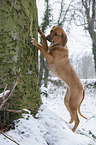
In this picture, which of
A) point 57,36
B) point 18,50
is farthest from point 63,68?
point 18,50

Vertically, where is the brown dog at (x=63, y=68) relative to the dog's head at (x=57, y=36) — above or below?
below

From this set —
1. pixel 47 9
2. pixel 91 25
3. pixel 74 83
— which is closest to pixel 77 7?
pixel 91 25

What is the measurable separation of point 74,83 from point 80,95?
28 cm

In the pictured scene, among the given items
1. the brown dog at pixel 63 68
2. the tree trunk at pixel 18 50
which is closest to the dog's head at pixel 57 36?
the brown dog at pixel 63 68

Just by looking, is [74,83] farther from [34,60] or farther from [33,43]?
[33,43]

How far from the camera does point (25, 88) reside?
188cm

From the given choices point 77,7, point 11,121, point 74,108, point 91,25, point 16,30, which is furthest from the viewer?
point 77,7

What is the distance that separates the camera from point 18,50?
70.4 inches

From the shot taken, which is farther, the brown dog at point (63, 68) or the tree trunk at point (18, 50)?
the brown dog at point (63, 68)

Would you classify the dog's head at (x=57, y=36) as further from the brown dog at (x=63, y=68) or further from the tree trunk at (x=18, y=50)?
the tree trunk at (x=18, y=50)

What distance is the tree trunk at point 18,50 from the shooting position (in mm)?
1643

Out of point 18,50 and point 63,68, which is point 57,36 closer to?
point 63,68

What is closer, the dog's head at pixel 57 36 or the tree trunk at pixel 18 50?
the tree trunk at pixel 18 50

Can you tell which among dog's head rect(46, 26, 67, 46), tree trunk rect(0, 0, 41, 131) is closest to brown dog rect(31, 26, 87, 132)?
dog's head rect(46, 26, 67, 46)
